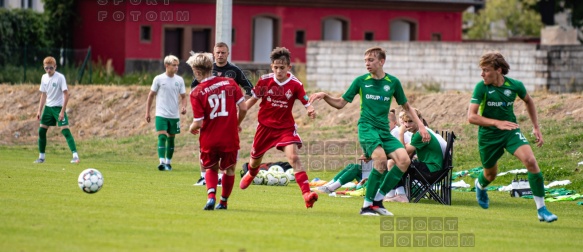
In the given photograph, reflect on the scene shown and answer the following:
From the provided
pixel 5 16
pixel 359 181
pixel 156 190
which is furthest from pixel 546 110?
pixel 5 16

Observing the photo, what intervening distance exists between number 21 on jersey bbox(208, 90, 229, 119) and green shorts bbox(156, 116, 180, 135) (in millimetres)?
8595

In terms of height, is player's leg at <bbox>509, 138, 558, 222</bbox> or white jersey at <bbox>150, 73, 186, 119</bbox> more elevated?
white jersey at <bbox>150, 73, 186, 119</bbox>

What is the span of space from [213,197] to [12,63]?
3089cm

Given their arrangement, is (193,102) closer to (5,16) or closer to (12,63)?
(12,63)

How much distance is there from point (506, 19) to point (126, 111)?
1648 inches

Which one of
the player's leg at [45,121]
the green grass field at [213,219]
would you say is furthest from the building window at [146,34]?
the green grass field at [213,219]

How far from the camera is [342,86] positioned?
41844mm

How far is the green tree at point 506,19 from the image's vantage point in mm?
70625

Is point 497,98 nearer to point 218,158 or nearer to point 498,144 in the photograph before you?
point 498,144

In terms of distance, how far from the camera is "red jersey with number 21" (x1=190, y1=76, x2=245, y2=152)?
43.7 feet

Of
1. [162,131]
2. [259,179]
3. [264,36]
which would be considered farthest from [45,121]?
[264,36]

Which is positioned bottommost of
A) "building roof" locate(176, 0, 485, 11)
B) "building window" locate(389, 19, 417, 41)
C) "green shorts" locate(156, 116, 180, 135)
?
"green shorts" locate(156, 116, 180, 135)

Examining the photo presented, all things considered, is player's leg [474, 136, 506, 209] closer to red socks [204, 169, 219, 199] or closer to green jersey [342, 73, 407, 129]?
green jersey [342, 73, 407, 129]

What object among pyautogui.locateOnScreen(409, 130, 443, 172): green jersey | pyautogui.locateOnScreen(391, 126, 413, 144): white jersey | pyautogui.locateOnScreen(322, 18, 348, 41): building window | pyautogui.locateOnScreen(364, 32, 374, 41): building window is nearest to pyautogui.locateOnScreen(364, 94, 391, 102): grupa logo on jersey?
pyautogui.locateOnScreen(409, 130, 443, 172): green jersey
